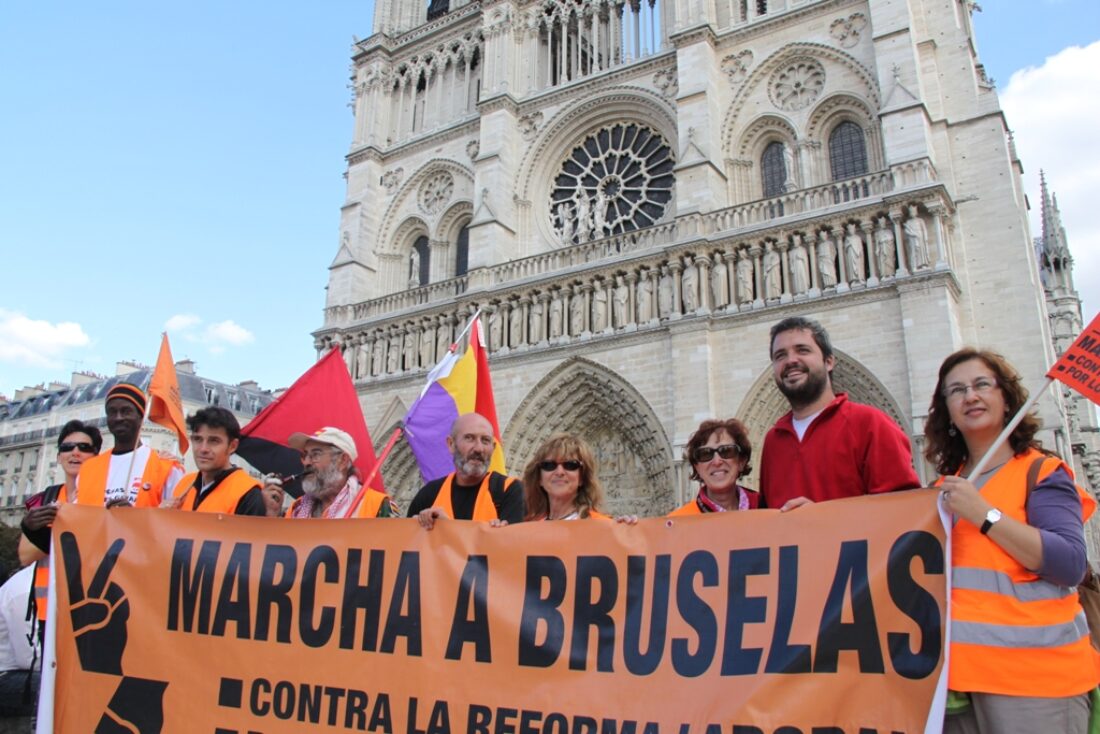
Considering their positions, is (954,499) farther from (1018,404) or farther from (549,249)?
(549,249)

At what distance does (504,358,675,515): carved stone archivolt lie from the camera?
14672 mm

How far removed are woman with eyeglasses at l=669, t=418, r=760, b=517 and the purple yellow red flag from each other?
346 cm

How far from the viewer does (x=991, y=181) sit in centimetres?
1358

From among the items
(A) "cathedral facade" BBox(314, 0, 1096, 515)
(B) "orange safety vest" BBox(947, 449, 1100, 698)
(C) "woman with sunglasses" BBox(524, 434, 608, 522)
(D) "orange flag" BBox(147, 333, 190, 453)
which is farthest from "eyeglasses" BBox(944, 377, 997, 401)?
(A) "cathedral facade" BBox(314, 0, 1096, 515)

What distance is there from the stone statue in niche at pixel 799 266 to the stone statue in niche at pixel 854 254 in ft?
2.21

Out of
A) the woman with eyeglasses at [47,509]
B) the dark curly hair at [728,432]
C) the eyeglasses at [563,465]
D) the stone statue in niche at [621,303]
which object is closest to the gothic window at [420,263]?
the stone statue in niche at [621,303]

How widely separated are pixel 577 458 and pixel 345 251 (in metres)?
18.1

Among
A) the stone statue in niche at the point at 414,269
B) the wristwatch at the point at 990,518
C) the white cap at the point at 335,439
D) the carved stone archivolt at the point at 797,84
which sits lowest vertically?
the wristwatch at the point at 990,518

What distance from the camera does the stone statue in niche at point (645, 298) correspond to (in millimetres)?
15117

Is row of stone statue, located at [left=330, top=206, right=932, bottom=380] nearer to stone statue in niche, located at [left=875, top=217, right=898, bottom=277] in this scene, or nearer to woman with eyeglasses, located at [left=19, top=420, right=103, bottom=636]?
stone statue in niche, located at [left=875, top=217, right=898, bottom=277]

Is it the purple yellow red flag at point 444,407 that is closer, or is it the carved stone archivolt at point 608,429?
the purple yellow red flag at point 444,407

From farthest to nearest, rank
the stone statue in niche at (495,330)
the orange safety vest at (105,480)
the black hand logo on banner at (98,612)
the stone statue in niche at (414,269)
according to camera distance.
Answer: the stone statue in niche at (414,269), the stone statue in niche at (495,330), the orange safety vest at (105,480), the black hand logo on banner at (98,612)

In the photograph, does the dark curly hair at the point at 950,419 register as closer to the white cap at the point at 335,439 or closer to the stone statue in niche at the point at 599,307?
the white cap at the point at 335,439

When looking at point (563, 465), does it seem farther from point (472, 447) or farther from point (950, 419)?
point (950, 419)
